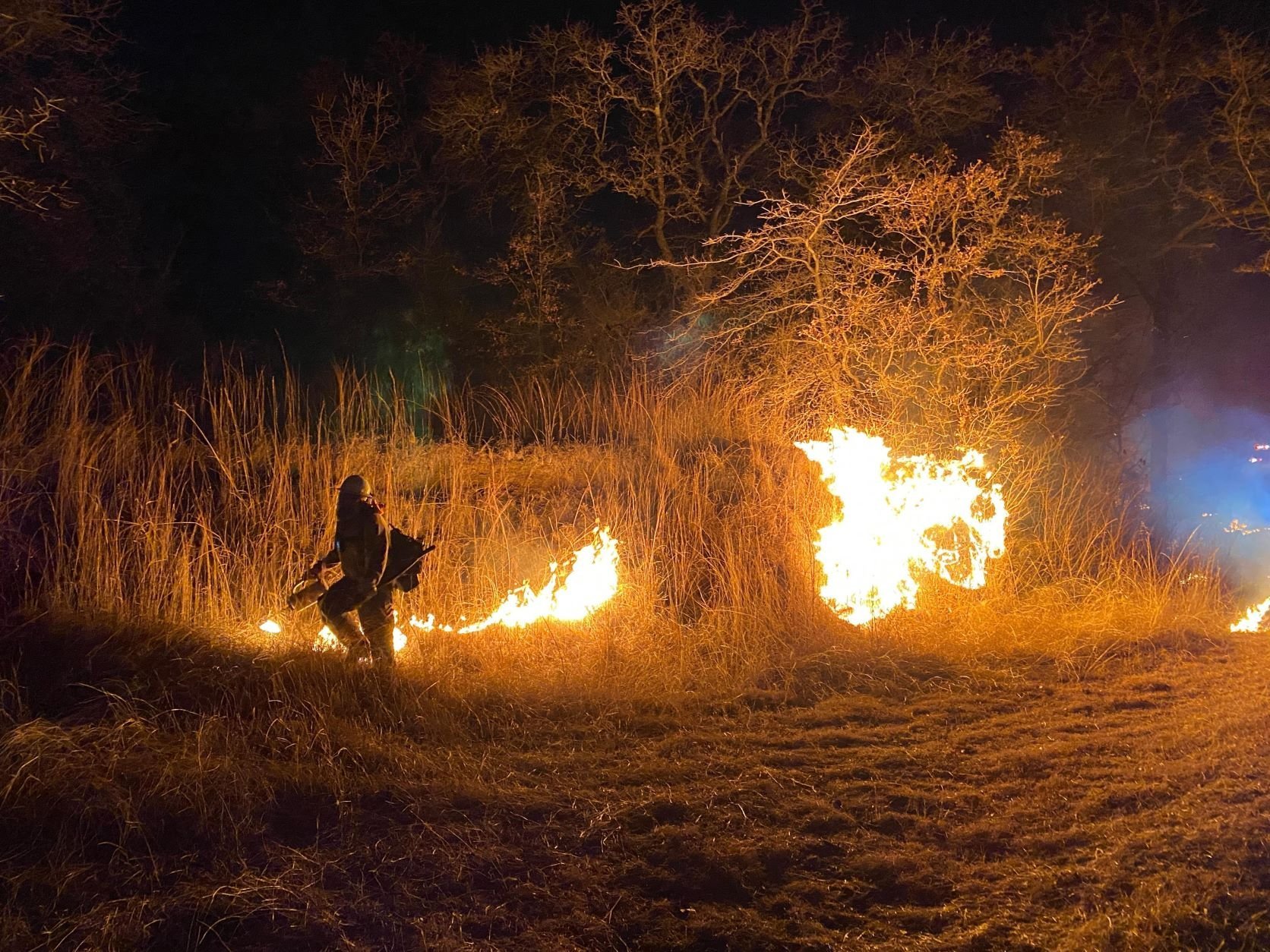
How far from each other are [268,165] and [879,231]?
38.5ft

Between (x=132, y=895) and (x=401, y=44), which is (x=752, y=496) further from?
(x=401, y=44)

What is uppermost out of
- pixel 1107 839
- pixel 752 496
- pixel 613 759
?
pixel 752 496

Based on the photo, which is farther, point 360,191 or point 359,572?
point 360,191

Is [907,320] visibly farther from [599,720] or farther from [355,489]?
[355,489]

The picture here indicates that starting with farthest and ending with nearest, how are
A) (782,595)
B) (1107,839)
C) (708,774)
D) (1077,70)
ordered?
(1077,70), (782,595), (708,774), (1107,839)

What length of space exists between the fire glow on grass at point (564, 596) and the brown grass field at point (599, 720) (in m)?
0.15

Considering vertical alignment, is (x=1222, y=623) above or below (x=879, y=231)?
below

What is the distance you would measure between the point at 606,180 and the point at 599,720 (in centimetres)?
1111

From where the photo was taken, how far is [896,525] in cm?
945

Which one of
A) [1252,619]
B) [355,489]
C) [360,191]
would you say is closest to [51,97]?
→ [360,191]

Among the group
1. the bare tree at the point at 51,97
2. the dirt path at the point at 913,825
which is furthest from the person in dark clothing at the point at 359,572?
the bare tree at the point at 51,97

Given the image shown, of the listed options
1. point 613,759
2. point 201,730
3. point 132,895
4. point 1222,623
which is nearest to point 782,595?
point 613,759

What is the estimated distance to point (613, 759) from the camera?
606 cm

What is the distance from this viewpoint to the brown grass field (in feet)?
14.0
